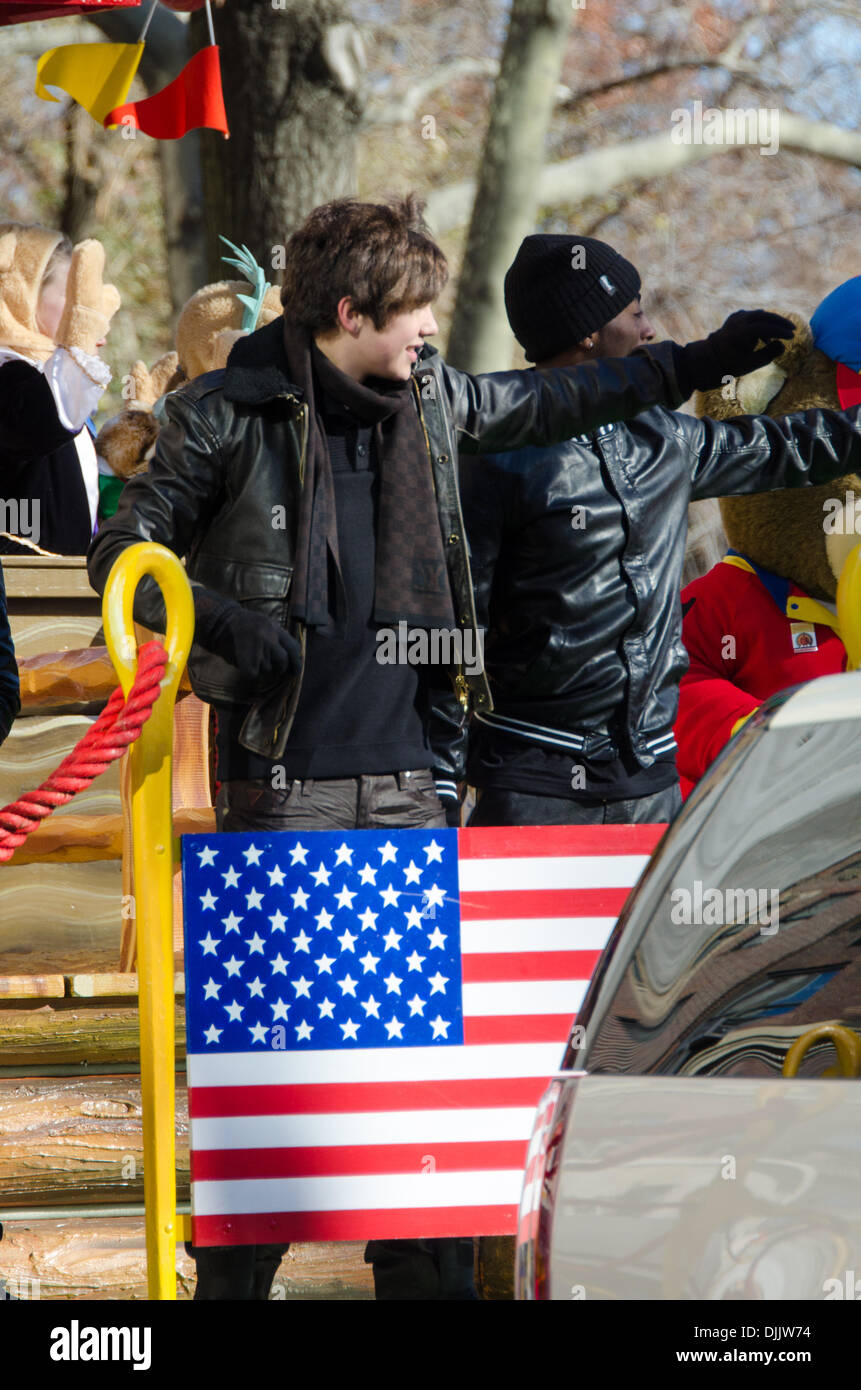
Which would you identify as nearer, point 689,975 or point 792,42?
point 689,975

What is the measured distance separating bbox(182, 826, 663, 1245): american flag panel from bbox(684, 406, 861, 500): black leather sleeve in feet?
3.96

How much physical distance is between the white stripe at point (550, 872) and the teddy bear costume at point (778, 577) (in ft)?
2.80

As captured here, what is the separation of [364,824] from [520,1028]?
0.51 metres

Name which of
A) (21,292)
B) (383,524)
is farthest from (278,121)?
(383,524)

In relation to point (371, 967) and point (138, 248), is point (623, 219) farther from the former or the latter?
point (371, 967)

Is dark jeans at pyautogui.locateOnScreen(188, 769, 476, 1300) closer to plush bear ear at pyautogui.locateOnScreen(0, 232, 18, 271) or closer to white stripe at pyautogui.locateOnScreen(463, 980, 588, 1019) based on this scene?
white stripe at pyautogui.locateOnScreen(463, 980, 588, 1019)

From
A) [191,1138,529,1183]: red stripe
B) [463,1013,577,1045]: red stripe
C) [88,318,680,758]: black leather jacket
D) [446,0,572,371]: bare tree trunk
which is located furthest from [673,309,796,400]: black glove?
[446,0,572,371]: bare tree trunk

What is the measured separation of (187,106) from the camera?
736cm

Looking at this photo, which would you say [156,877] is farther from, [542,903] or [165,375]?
[165,375]

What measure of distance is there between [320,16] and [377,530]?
6455 millimetres

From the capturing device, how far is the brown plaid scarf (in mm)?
3479

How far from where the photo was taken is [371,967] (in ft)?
11.0

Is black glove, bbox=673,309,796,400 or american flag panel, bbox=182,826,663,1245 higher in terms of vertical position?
black glove, bbox=673,309,796,400
